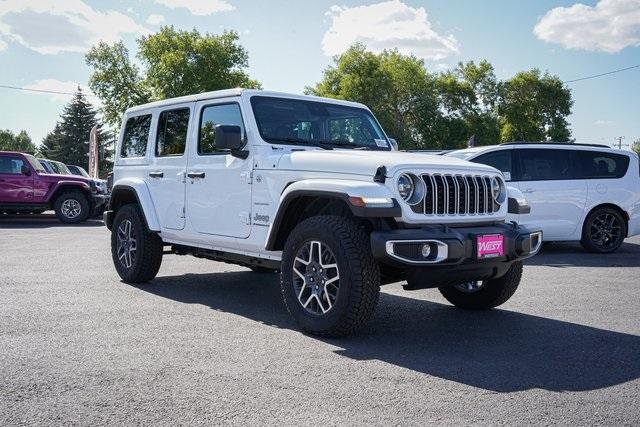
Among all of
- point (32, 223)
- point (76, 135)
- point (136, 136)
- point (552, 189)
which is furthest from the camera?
point (76, 135)

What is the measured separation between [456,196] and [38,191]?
15.7 metres

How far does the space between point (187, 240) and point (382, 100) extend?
5747 cm

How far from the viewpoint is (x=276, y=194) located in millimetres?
5543

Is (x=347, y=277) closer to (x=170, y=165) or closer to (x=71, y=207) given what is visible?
(x=170, y=165)

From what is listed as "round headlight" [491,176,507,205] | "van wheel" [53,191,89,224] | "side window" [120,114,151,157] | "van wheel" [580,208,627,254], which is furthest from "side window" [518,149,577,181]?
"van wheel" [53,191,89,224]

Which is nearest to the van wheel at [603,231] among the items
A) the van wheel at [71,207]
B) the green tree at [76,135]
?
the van wheel at [71,207]

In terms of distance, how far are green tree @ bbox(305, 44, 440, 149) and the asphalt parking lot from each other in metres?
53.0

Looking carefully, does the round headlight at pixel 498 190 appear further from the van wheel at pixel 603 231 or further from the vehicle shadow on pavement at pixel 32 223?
the vehicle shadow on pavement at pixel 32 223

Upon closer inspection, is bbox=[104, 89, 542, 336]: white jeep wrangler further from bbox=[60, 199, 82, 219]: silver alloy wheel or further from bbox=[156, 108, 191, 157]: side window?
bbox=[60, 199, 82, 219]: silver alloy wheel

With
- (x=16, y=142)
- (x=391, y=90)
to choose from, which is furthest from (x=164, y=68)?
(x=16, y=142)

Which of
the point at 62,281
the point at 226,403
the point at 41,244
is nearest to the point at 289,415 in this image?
the point at 226,403

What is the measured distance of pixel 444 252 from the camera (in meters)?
4.65

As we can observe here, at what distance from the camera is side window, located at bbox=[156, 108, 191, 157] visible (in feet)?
22.9

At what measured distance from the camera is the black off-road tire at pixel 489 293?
5.94 m
